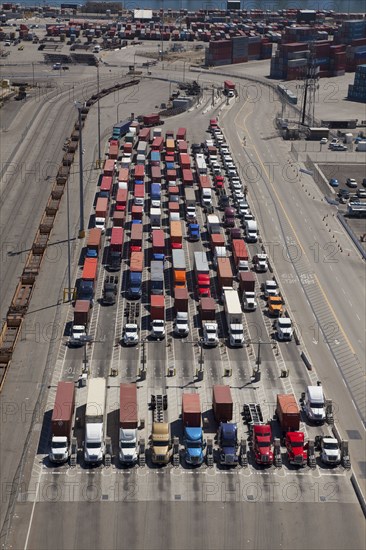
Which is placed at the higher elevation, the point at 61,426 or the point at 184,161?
the point at 184,161

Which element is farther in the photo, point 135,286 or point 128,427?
point 135,286

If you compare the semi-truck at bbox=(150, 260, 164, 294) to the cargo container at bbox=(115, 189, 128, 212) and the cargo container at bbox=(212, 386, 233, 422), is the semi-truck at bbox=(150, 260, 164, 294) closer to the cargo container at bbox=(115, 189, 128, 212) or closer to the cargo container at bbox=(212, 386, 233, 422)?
the cargo container at bbox=(115, 189, 128, 212)

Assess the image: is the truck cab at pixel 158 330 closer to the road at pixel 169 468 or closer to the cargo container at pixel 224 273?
the road at pixel 169 468

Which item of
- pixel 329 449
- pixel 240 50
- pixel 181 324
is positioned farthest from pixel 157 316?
pixel 240 50

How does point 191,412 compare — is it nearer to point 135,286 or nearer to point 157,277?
point 135,286

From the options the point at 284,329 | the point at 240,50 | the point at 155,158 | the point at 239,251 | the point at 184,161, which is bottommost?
the point at 284,329

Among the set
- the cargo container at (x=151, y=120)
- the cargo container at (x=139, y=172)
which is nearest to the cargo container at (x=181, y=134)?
the cargo container at (x=151, y=120)

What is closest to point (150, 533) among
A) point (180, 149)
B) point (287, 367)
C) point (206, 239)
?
point (287, 367)
